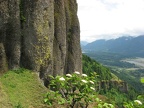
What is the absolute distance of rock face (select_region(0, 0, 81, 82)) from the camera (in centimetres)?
3578

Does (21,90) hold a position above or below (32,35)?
below

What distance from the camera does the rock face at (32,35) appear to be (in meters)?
35.8

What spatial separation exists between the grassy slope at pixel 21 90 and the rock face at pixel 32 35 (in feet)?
5.82

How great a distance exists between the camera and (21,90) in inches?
1284

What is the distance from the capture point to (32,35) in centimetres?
3738

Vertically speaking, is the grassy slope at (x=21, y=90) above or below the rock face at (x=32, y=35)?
below

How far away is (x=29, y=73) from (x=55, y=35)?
887 centimetres

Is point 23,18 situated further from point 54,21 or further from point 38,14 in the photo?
point 54,21

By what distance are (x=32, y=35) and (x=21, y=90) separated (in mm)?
7726

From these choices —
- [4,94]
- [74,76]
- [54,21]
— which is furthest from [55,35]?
[74,76]

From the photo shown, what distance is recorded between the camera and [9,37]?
3597 centimetres

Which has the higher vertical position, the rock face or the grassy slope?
the rock face

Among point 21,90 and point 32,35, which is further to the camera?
point 32,35

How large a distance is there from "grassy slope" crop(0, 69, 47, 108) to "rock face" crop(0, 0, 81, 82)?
1.77m
